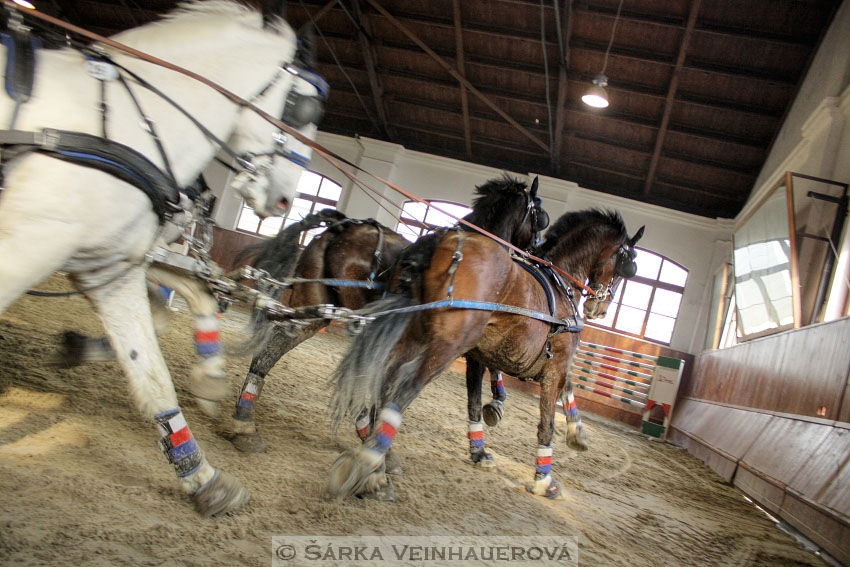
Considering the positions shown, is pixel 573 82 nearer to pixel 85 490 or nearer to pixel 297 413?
pixel 297 413

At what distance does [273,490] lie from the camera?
2.75 m

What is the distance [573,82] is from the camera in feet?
42.1

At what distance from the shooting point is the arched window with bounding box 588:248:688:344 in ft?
47.0

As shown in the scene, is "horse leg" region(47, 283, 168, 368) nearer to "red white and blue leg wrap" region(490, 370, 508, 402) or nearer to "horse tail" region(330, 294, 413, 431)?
"horse tail" region(330, 294, 413, 431)

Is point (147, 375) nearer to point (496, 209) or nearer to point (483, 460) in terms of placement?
point (496, 209)

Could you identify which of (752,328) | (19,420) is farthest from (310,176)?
(19,420)

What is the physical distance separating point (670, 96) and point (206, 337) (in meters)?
12.4

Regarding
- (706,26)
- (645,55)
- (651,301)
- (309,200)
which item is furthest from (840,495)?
(309,200)

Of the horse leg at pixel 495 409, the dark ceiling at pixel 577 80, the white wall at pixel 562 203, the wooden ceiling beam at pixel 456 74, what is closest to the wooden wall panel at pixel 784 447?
the horse leg at pixel 495 409

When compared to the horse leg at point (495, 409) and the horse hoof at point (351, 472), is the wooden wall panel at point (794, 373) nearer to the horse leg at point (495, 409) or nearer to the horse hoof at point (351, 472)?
the horse leg at point (495, 409)

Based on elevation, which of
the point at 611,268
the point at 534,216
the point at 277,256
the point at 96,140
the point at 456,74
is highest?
the point at 456,74

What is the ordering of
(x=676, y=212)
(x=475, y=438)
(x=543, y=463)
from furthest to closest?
(x=676, y=212)
(x=475, y=438)
(x=543, y=463)

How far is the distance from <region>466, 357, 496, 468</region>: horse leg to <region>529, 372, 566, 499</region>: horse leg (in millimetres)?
474

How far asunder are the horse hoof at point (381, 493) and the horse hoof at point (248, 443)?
0.72 m
